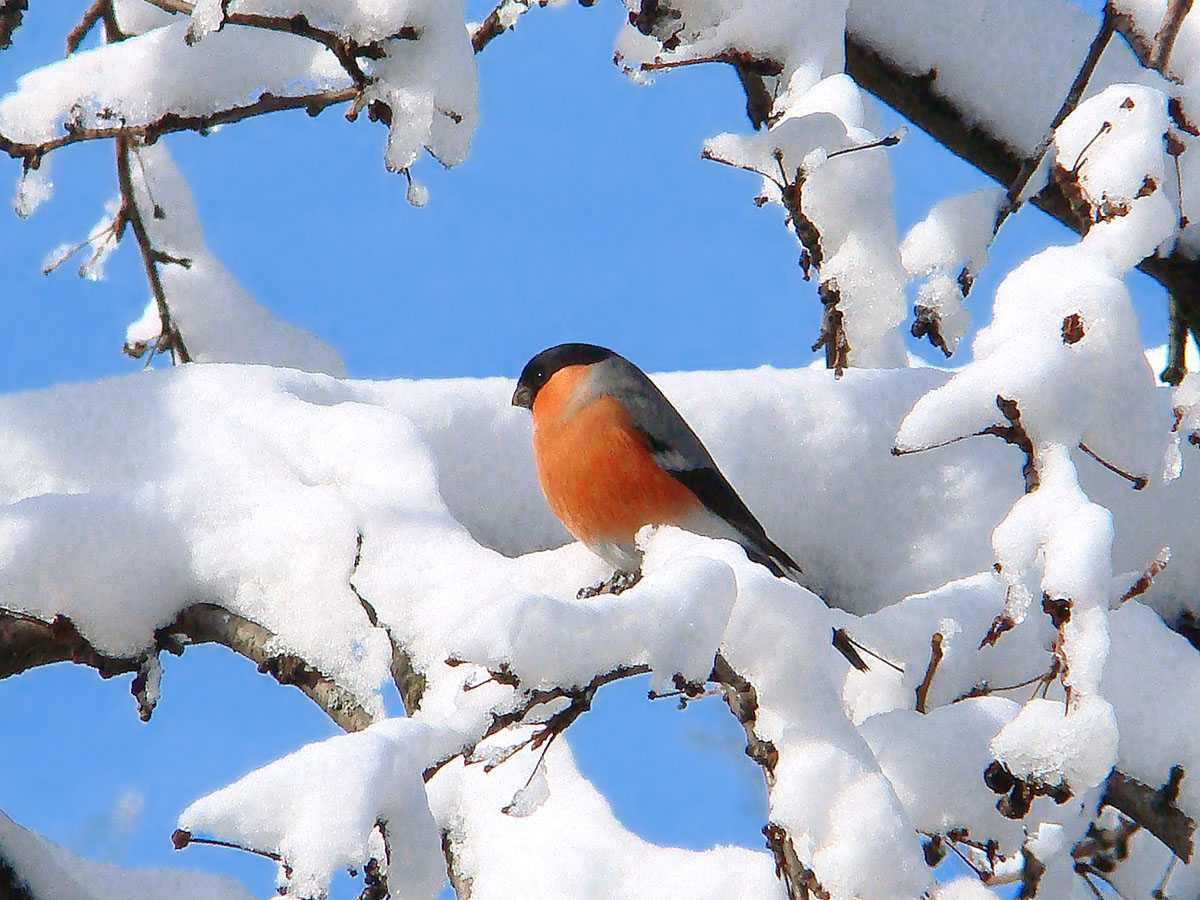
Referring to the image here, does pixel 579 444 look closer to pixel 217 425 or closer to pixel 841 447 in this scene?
pixel 841 447

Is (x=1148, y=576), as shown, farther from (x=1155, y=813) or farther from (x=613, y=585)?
(x=613, y=585)

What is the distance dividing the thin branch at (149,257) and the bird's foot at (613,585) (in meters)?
1.79

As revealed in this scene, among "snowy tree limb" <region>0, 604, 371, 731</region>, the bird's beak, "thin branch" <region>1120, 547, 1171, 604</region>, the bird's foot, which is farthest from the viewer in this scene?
the bird's beak

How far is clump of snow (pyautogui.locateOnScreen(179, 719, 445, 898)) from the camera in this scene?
3.71 ft

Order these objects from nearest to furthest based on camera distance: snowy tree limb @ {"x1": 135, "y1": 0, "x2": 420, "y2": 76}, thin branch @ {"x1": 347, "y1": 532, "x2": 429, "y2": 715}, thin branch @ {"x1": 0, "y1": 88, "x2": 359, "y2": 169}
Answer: thin branch @ {"x1": 347, "y1": 532, "x2": 429, "y2": 715}, snowy tree limb @ {"x1": 135, "y1": 0, "x2": 420, "y2": 76}, thin branch @ {"x1": 0, "y1": 88, "x2": 359, "y2": 169}

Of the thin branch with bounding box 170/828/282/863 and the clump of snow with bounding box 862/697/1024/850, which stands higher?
the thin branch with bounding box 170/828/282/863

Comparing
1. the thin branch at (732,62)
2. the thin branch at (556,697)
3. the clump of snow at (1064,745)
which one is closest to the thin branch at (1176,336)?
the thin branch at (732,62)

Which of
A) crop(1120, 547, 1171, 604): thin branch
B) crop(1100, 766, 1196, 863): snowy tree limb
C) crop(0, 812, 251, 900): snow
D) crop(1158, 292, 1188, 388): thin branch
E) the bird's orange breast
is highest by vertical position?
crop(1120, 547, 1171, 604): thin branch

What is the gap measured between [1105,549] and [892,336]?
2.03m

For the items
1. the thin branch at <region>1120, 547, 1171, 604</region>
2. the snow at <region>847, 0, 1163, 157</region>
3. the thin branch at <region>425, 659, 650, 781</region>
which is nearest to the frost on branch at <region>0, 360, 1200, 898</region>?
the thin branch at <region>425, 659, 650, 781</region>

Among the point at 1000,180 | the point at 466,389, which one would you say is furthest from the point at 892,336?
the point at 466,389

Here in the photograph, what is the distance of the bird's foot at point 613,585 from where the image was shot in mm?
2238

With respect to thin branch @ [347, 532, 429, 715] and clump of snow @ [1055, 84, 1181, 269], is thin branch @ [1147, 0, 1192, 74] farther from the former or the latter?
thin branch @ [347, 532, 429, 715]

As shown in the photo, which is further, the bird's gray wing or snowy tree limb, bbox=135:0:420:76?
the bird's gray wing
